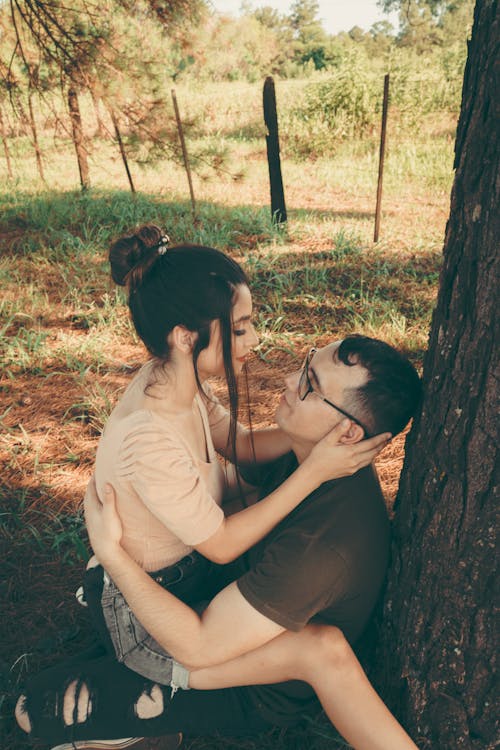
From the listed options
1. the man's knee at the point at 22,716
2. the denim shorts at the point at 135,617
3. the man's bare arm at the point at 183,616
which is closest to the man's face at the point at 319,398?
the man's bare arm at the point at 183,616

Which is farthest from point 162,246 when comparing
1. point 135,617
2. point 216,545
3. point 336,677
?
point 336,677

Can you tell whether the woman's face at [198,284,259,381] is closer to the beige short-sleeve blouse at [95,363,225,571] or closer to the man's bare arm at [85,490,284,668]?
the beige short-sleeve blouse at [95,363,225,571]

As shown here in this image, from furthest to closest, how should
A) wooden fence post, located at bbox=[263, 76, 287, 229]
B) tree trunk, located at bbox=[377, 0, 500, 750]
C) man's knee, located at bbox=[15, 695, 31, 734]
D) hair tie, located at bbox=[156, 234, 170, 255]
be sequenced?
1. wooden fence post, located at bbox=[263, 76, 287, 229]
2. man's knee, located at bbox=[15, 695, 31, 734]
3. hair tie, located at bbox=[156, 234, 170, 255]
4. tree trunk, located at bbox=[377, 0, 500, 750]

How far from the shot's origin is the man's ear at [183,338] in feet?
5.47

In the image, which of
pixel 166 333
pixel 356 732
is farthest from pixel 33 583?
pixel 356 732

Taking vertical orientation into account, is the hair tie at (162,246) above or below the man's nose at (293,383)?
above

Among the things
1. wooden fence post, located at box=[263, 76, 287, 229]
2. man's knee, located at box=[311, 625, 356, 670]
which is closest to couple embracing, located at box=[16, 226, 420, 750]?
man's knee, located at box=[311, 625, 356, 670]

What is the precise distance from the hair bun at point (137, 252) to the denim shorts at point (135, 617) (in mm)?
890

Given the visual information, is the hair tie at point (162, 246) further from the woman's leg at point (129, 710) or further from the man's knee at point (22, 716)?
the man's knee at point (22, 716)

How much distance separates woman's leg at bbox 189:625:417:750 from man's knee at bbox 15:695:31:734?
2.42ft

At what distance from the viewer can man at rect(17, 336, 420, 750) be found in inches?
55.3

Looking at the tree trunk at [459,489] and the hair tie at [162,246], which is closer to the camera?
the tree trunk at [459,489]

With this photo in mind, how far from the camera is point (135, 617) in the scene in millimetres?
1751

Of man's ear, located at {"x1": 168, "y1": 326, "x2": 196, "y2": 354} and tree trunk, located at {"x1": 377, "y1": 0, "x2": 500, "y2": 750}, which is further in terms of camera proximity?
man's ear, located at {"x1": 168, "y1": 326, "x2": 196, "y2": 354}
